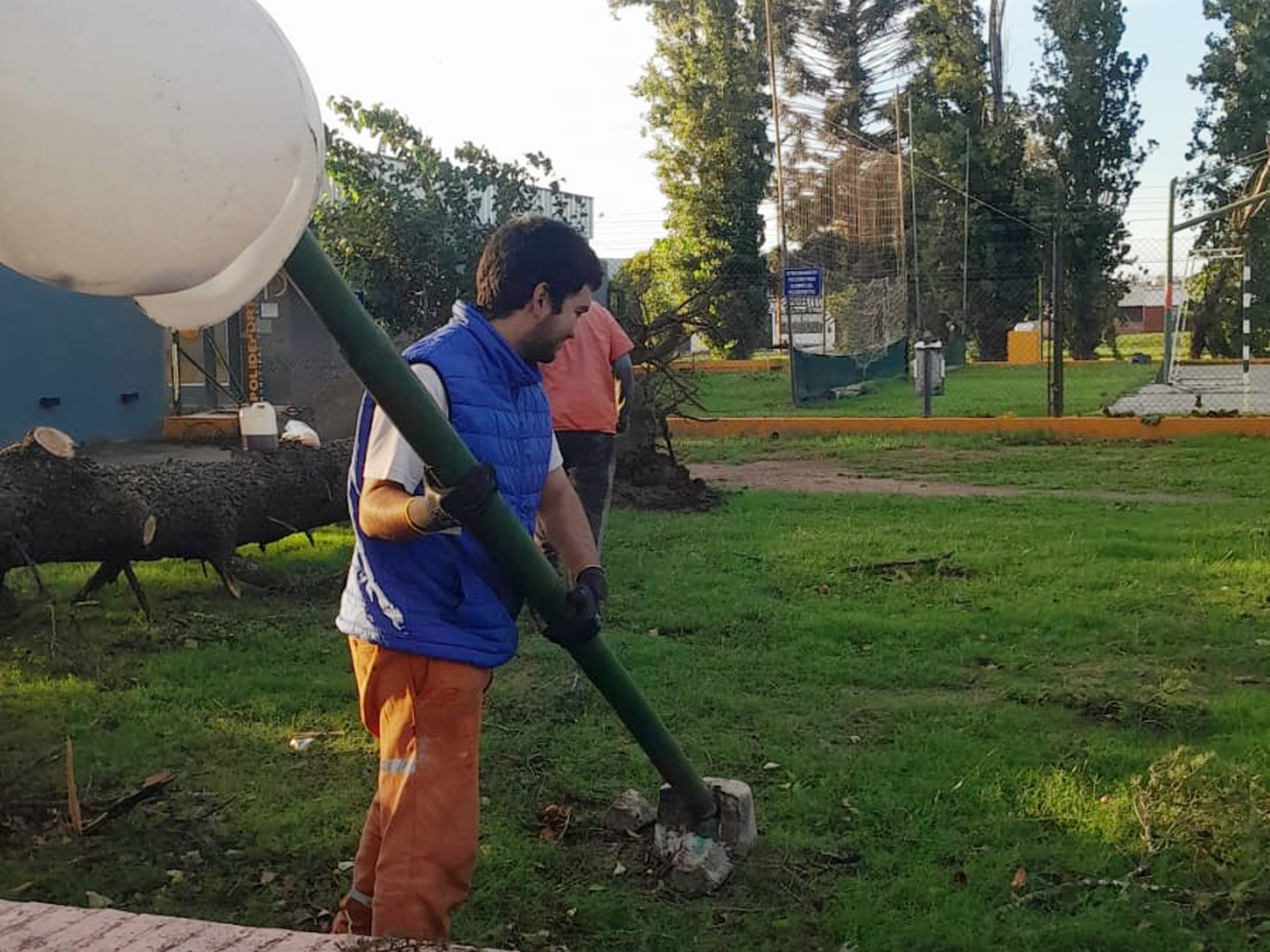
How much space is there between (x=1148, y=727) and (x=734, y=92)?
3136 centimetres

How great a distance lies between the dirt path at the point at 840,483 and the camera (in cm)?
1045

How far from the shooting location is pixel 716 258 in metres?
33.4

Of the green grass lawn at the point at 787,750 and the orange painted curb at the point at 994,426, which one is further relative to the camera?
the orange painted curb at the point at 994,426

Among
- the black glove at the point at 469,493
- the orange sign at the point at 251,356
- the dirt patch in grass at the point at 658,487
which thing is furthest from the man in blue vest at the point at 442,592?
the orange sign at the point at 251,356

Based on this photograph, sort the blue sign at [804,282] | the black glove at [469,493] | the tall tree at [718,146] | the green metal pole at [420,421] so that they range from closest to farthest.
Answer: the green metal pole at [420,421] → the black glove at [469,493] → the blue sign at [804,282] → the tall tree at [718,146]

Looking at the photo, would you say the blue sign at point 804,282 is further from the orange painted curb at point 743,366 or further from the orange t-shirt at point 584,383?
the orange t-shirt at point 584,383

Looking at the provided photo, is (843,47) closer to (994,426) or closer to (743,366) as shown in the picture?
(743,366)

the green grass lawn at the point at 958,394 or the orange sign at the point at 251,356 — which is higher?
the orange sign at the point at 251,356

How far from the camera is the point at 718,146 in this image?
33969mm

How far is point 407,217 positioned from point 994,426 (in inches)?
277

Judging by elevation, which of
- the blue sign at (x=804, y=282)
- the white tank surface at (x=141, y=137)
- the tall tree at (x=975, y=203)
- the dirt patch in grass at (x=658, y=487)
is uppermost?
the tall tree at (x=975, y=203)

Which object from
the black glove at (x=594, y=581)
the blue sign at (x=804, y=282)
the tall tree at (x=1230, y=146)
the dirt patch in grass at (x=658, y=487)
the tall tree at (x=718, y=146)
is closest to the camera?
the black glove at (x=594, y=581)

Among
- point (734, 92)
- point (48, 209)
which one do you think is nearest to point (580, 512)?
point (48, 209)

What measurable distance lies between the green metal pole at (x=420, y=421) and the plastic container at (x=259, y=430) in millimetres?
5907
